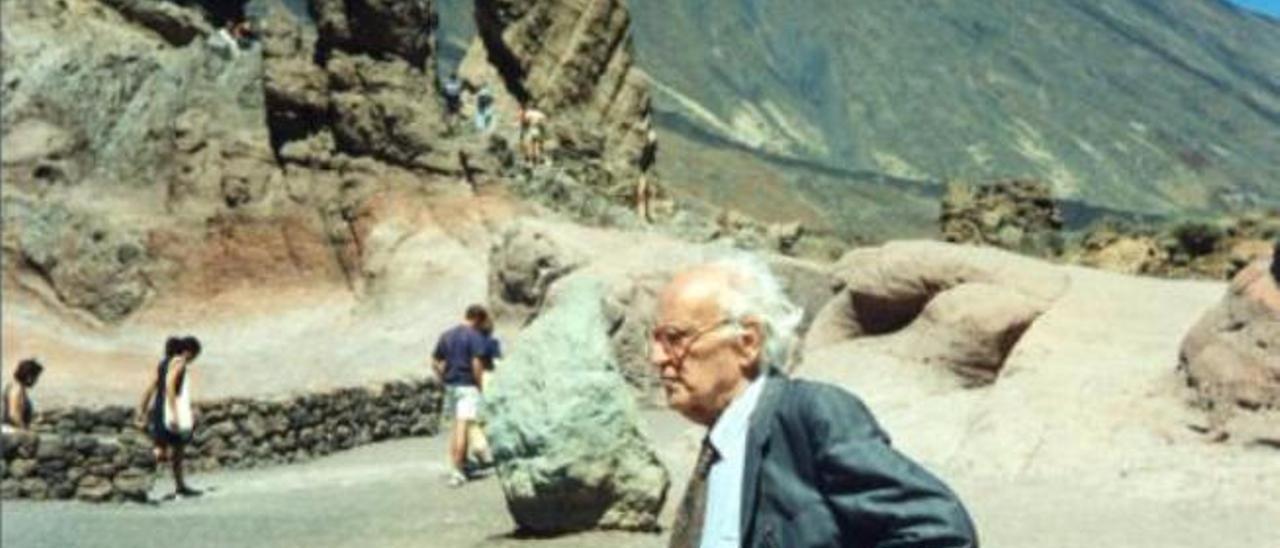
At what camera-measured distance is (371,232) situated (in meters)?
37.5

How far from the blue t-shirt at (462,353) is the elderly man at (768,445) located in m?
14.3

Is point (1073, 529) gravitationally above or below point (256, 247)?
above

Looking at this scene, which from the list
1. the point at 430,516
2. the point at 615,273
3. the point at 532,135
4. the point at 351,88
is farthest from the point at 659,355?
the point at 532,135

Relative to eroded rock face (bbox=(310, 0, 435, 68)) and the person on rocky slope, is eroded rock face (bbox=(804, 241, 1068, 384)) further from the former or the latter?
eroded rock face (bbox=(310, 0, 435, 68))

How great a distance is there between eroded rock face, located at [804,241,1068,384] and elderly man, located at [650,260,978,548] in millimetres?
14489

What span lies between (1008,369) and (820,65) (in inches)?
A: 7171

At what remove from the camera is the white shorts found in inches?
704

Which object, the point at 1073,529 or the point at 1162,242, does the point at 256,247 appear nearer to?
the point at 1162,242

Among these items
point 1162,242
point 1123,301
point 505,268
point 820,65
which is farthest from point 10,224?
point 820,65

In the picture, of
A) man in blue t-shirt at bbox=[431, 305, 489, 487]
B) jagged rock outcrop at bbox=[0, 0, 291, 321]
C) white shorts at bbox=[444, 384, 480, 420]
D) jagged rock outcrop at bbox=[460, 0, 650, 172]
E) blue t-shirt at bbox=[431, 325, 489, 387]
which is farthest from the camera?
jagged rock outcrop at bbox=[460, 0, 650, 172]

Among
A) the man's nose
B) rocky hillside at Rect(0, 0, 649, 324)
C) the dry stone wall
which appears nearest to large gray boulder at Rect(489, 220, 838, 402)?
the dry stone wall

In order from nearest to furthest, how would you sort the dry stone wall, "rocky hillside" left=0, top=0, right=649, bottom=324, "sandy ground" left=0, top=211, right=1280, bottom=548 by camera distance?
"sandy ground" left=0, top=211, right=1280, bottom=548, the dry stone wall, "rocky hillside" left=0, top=0, right=649, bottom=324

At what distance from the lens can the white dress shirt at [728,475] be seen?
12.8 feet

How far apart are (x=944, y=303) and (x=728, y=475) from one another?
1539cm
